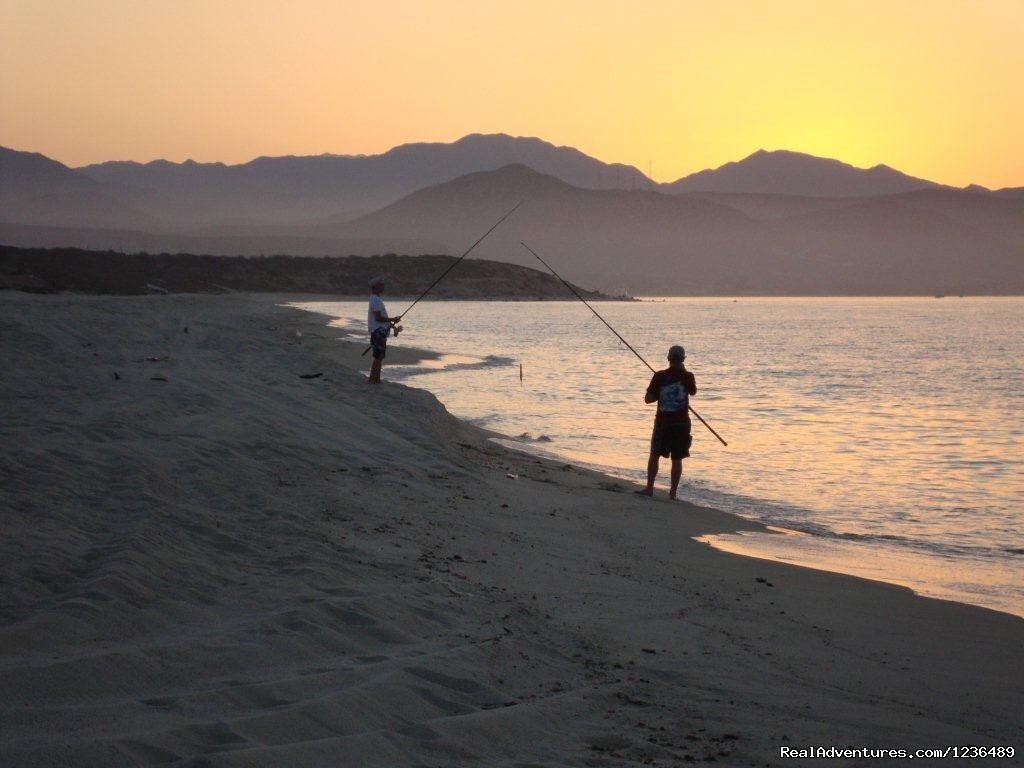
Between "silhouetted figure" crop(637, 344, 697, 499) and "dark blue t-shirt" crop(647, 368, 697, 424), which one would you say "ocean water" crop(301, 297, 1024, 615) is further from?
"dark blue t-shirt" crop(647, 368, 697, 424)

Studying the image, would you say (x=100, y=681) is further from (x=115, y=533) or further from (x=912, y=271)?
(x=912, y=271)

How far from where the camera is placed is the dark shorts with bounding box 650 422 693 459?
9789 mm

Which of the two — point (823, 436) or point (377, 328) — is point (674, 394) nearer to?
point (377, 328)

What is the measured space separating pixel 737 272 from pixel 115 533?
597 feet

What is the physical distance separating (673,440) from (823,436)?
5.68m

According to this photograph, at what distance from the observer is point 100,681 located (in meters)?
3.57

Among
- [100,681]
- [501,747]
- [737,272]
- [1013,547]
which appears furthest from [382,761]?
[737,272]

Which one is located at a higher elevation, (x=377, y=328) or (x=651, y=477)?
(x=377, y=328)

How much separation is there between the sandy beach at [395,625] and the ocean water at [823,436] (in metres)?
1.12

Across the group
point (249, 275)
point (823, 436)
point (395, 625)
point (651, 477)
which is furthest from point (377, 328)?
point (249, 275)

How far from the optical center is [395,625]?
14.7 feet

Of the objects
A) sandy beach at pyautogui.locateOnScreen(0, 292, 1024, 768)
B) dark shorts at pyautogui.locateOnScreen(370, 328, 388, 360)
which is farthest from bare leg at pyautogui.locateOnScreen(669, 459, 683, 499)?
dark shorts at pyautogui.locateOnScreen(370, 328, 388, 360)

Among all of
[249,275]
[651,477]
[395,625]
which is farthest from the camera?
[249,275]

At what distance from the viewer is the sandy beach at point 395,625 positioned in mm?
3459
